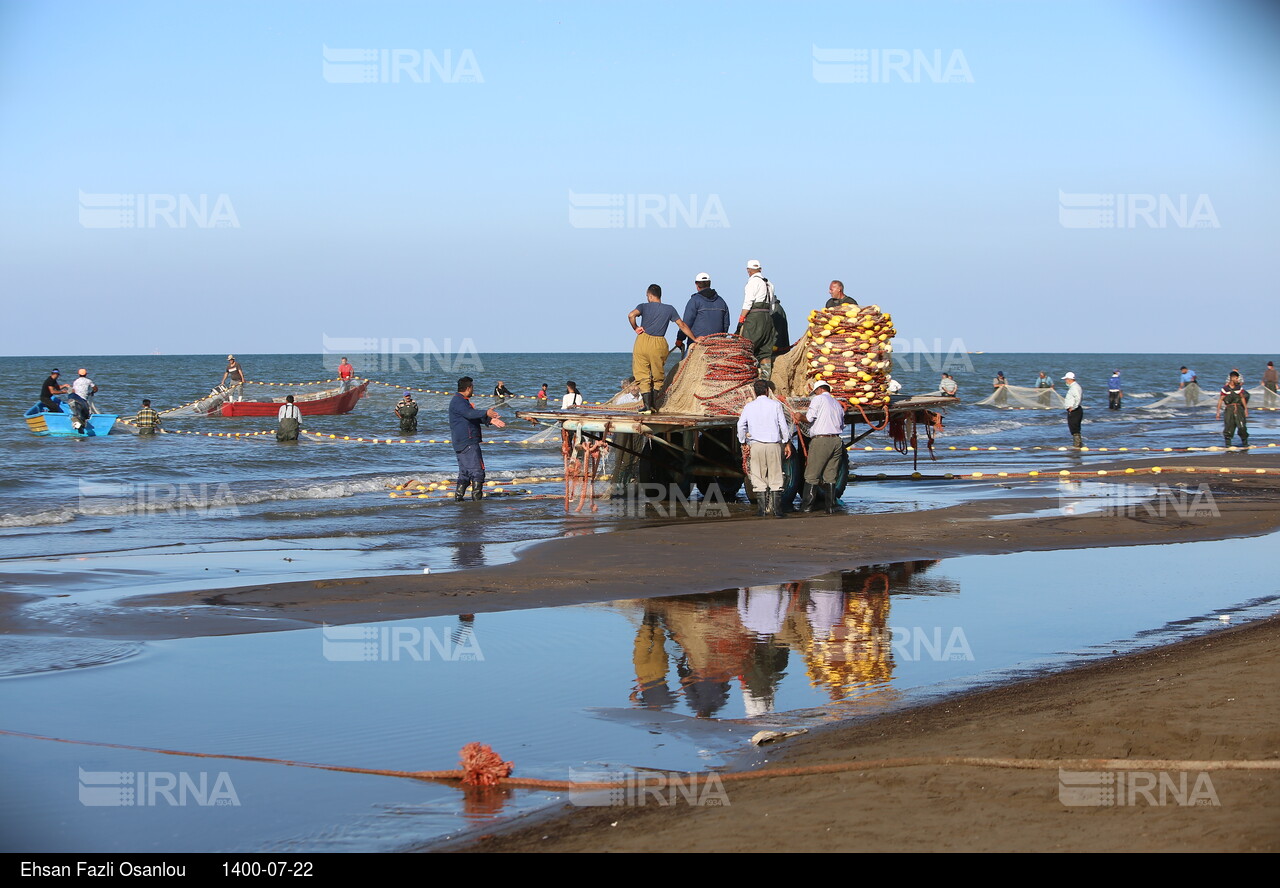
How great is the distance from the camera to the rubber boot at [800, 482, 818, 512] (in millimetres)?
16219

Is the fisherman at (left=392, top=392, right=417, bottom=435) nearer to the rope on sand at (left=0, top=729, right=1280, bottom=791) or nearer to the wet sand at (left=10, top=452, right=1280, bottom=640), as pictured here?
the wet sand at (left=10, top=452, right=1280, bottom=640)

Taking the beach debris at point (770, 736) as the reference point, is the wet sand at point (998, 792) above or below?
above

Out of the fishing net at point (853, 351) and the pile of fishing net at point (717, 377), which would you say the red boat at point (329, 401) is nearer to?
the pile of fishing net at point (717, 377)

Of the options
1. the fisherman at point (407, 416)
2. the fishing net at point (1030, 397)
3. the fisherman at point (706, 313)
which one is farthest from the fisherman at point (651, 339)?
the fishing net at point (1030, 397)

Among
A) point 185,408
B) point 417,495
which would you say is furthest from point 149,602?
point 185,408

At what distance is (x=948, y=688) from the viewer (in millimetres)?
7129

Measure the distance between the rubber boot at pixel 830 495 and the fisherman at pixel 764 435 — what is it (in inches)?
42.8

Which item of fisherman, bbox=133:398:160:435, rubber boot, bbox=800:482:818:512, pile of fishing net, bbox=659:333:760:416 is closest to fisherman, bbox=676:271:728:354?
pile of fishing net, bbox=659:333:760:416

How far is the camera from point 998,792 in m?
4.92

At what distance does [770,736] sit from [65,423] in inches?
1298

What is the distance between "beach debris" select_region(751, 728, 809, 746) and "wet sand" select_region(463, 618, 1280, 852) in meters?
0.08

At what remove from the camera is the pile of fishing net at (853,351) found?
15.6 metres
